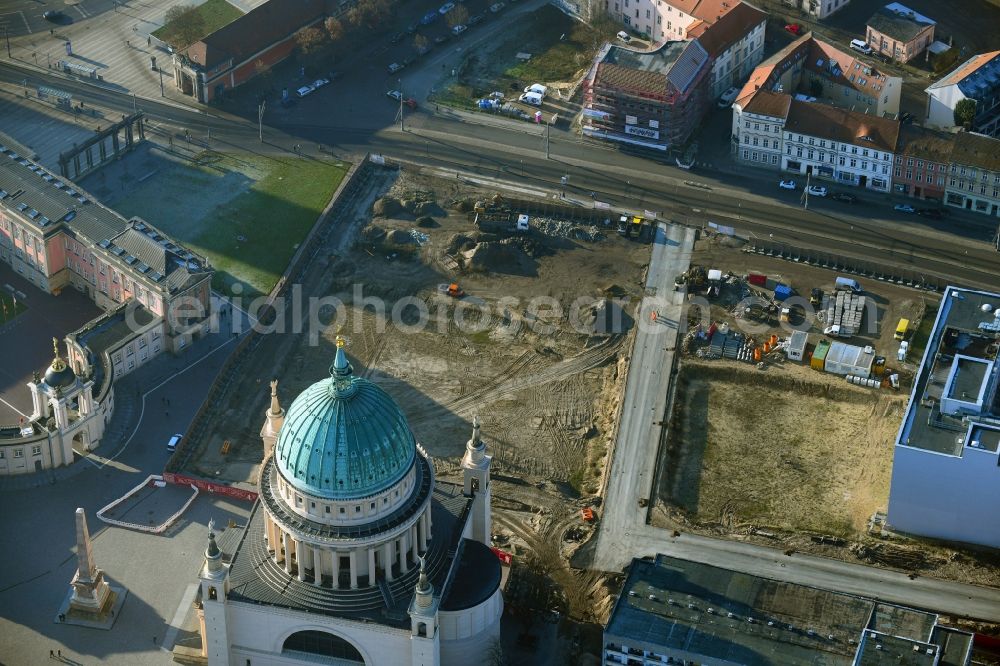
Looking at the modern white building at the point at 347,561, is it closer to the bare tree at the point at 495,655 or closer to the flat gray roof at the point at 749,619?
Answer: the bare tree at the point at 495,655

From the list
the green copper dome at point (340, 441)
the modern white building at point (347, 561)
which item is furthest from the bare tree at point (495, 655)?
the green copper dome at point (340, 441)

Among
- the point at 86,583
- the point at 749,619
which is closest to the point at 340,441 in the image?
the point at 86,583

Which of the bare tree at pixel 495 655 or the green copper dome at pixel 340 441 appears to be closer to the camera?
the green copper dome at pixel 340 441

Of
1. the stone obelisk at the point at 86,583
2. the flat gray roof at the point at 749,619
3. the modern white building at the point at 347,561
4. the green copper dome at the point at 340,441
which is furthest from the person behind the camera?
the stone obelisk at the point at 86,583

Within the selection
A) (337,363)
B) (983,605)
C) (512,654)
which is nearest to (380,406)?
(337,363)

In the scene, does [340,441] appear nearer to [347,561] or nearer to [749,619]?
[347,561]

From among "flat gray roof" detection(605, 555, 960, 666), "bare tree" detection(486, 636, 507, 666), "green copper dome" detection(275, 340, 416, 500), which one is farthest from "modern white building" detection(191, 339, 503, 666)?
"flat gray roof" detection(605, 555, 960, 666)

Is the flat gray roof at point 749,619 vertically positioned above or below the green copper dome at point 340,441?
below
